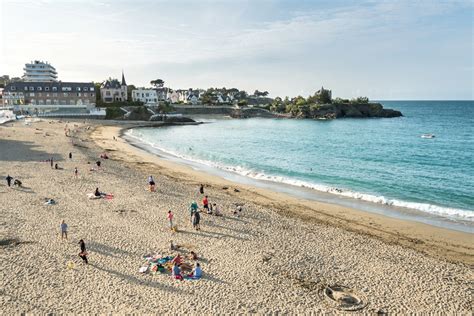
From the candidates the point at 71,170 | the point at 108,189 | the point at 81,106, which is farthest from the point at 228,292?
the point at 81,106

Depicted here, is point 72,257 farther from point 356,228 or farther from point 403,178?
point 403,178

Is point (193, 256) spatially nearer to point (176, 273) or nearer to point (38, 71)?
point (176, 273)

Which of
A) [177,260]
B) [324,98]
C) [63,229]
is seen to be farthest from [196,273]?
[324,98]

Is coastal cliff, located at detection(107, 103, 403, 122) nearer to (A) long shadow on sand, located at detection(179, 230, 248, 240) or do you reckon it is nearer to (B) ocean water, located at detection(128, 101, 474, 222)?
(B) ocean water, located at detection(128, 101, 474, 222)

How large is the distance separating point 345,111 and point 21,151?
114 m

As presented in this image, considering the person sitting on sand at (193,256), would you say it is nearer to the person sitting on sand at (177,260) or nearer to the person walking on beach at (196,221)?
the person sitting on sand at (177,260)

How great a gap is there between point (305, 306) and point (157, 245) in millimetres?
7915

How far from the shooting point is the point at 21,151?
4009 cm

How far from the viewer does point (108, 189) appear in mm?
26688

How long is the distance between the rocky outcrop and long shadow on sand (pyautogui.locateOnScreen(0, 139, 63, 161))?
101 m

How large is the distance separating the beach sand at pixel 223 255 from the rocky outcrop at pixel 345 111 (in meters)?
106

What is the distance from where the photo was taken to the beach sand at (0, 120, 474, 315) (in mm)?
12680

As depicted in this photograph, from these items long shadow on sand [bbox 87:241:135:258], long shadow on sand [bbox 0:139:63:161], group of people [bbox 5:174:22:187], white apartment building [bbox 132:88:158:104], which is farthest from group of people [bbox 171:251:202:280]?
white apartment building [bbox 132:88:158:104]

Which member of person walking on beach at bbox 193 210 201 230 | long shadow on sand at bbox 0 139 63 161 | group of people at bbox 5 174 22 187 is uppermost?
long shadow on sand at bbox 0 139 63 161
